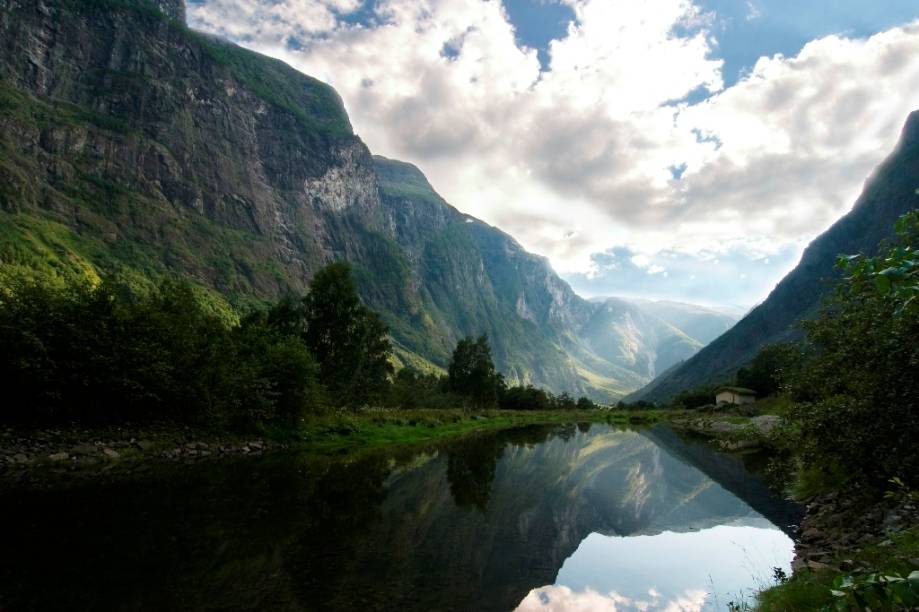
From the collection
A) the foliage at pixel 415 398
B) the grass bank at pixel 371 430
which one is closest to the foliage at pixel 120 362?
the grass bank at pixel 371 430

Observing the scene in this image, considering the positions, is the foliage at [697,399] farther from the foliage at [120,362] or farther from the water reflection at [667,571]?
the water reflection at [667,571]

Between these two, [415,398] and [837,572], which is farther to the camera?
[415,398]

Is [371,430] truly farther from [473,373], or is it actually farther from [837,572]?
[473,373]

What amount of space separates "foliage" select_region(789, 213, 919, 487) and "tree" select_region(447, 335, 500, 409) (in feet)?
290

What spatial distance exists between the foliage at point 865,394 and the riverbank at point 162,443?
2904cm

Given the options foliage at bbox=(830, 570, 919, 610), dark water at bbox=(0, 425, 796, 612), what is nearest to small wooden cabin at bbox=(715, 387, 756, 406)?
dark water at bbox=(0, 425, 796, 612)

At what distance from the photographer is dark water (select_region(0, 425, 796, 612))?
11.1 m

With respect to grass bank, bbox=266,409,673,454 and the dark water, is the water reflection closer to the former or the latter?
the dark water

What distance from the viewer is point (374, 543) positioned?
15070 millimetres

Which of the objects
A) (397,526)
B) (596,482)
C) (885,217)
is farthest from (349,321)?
(885,217)

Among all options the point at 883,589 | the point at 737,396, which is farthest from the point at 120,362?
the point at 737,396

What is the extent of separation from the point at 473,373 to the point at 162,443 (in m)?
79.0

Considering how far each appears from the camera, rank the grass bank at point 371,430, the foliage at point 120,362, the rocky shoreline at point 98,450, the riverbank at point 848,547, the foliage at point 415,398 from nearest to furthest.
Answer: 1. the riverbank at point 848,547
2. the rocky shoreline at point 98,450
3. the foliage at point 120,362
4. the grass bank at point 371,430
5. the foliage at point 415,398

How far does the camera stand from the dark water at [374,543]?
11.1m
